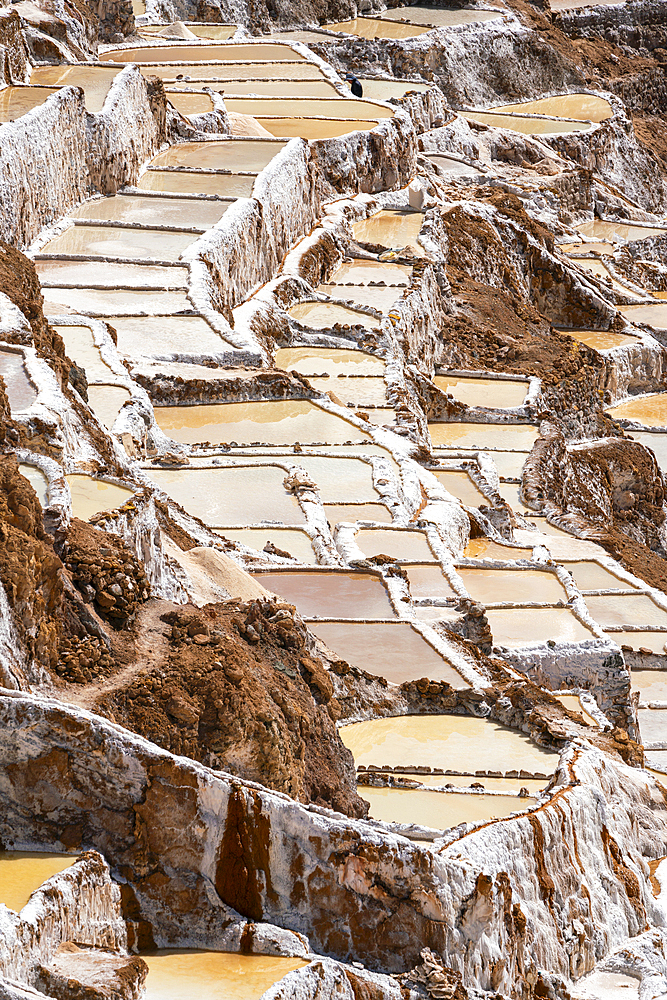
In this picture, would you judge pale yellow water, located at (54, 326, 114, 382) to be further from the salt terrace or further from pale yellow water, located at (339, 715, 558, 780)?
pale yellow water, located at (339, 715, 558, 780)

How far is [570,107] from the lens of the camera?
44.0 m

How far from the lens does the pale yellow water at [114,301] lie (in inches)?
850

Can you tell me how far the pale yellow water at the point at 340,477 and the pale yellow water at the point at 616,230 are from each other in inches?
810

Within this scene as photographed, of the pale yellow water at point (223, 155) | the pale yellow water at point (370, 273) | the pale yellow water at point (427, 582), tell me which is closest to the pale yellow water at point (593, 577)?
the pale yellow water at point (427, 582)

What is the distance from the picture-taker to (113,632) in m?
9.59

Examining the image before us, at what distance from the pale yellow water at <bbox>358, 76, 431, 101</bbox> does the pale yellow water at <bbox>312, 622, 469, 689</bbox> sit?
83.3 ft

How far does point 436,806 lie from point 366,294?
18175 mm

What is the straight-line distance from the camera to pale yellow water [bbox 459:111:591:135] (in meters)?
41.0

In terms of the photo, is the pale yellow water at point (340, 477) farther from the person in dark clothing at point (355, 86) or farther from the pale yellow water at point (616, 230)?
the pale yellow water at point (616, 230)

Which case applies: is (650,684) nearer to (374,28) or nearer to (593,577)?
(593,577)

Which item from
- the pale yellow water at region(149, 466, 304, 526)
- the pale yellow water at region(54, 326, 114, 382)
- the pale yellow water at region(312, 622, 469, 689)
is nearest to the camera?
the pale yellow water at region(312, 622, 469, 689)

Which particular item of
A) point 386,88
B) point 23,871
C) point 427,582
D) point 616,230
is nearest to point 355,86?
point 386,88

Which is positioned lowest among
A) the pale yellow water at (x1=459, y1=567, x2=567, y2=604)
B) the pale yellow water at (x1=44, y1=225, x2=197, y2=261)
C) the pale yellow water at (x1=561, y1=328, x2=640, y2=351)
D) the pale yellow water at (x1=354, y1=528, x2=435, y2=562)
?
the pale yellow water at (x1=561, y1=328, x2=640, y2=351)

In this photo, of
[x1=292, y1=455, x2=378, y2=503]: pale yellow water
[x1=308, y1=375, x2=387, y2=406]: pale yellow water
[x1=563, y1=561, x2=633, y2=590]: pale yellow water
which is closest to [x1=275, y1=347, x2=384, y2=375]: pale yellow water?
[x1=308, y1=375, x2=387, y2=406]: pale yellow water
